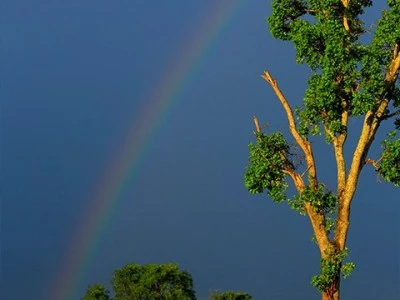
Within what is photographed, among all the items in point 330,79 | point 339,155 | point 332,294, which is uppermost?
point 330,79

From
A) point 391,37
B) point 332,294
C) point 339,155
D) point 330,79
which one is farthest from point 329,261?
point 391,37

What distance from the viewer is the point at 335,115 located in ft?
75.8

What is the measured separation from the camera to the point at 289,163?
941 inches

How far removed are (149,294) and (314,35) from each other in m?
9.39

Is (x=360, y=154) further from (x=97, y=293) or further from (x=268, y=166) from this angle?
(x=97, y=293)

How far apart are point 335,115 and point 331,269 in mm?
4429

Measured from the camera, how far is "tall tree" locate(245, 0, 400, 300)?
22531 millimetres

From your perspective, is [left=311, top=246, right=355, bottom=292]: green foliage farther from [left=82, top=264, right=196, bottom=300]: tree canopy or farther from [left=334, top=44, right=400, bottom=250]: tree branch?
[left=82, top=264, right=196, bottom=300]: tree canopy

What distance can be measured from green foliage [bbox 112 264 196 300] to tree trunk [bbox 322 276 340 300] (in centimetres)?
471

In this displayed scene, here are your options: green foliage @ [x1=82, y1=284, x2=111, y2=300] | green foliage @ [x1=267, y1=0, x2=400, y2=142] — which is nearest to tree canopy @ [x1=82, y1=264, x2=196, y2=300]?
green foliage @ [x1=82, y1=284, x2=111, y2=300]

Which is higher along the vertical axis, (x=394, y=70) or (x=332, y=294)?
(x=394, y=70)

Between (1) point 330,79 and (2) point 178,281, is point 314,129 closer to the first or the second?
(1) point 330,79

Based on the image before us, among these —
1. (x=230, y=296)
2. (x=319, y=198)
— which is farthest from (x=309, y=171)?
(x=230, y=296)

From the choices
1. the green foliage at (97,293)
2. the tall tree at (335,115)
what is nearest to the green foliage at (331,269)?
the tall tree at (335,115)
